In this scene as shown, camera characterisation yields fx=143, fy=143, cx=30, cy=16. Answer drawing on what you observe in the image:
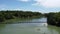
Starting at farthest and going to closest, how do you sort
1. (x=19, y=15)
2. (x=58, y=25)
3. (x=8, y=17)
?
(x=19, y=15) < (x=8, y=17) < (x=58, y=25)

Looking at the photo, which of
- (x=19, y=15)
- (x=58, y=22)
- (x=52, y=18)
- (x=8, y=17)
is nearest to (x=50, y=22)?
(x=52, y=18)

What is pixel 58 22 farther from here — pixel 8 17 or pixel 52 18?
pixel 8 17

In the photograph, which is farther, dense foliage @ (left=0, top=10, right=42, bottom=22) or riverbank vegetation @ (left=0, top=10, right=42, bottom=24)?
dense foliage @ (left=0, top=10, right=42, bottom=22)

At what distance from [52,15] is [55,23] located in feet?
8.61

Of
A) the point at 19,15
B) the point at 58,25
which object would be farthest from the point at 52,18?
the point at 19,15

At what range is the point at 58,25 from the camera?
23469 millimetres

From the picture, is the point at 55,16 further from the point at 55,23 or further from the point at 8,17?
the point at 8,17

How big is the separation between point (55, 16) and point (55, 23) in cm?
159

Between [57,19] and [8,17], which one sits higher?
[57,19]

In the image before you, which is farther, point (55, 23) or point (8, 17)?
point (8, 17)

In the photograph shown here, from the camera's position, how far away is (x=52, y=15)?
26.7m

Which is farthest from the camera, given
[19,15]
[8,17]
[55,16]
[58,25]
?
[19,15]

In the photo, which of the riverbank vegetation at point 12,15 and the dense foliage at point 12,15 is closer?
the riverbank vegetation at point 12,15

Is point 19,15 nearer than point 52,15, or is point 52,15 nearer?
point 52,15
